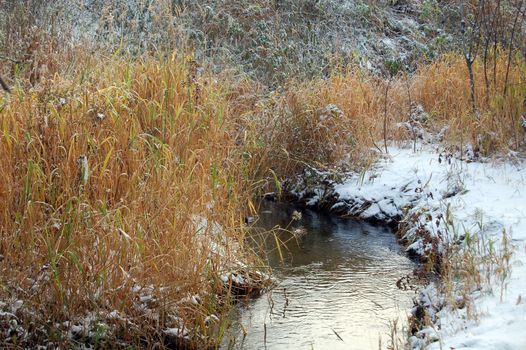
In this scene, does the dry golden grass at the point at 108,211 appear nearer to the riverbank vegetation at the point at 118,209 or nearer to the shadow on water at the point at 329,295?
the riverbank vegetation at the point at 118,209

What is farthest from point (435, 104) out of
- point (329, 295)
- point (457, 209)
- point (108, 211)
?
point (108, 211)

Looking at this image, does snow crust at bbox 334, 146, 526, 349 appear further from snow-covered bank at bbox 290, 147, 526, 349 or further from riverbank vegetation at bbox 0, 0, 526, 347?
riverbank vegetation at bbox 0, 0, 526, 347

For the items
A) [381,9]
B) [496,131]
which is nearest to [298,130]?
[496,131]

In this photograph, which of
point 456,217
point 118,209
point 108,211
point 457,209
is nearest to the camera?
point 118,209

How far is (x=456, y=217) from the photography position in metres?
6.70

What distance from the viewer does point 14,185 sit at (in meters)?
4.77

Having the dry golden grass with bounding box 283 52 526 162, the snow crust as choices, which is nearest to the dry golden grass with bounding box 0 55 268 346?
the snow crust

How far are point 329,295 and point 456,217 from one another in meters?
1.54

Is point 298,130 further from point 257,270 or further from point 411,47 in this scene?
point 411,47

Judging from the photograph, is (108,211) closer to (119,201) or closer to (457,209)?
(119,201)

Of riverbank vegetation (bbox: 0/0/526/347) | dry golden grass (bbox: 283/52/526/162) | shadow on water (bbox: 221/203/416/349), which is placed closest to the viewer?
riverbank vegetation (bbox: 0/0/526/347)

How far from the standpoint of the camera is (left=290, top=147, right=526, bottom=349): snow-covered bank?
436cm

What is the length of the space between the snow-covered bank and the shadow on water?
35cm

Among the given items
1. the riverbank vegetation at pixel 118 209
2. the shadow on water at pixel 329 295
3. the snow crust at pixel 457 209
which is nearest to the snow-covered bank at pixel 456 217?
the snow crust at pixel 457 209
